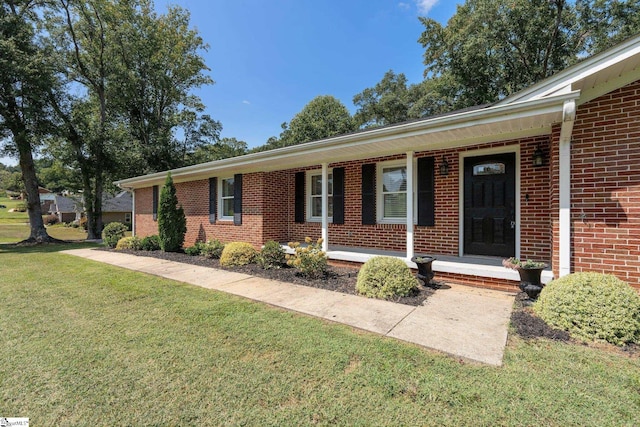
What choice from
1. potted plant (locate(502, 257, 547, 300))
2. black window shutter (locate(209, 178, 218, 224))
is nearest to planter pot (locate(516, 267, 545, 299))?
potted plant (locate(502, 257, 547, 300))

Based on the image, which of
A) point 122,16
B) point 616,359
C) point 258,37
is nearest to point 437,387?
point 616,359

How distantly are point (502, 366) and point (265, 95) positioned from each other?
2232 centimetres

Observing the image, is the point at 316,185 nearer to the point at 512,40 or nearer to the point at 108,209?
the point at 512,40

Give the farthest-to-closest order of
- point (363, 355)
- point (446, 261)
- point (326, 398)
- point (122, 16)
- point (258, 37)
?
point (122, 16) → point (258, 37) → point (446, 261) → point (363, 355) → point (326, 398)

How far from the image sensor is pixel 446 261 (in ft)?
18.5

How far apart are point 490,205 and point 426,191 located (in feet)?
4.12

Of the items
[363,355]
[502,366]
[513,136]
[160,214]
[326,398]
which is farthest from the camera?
[160,214]

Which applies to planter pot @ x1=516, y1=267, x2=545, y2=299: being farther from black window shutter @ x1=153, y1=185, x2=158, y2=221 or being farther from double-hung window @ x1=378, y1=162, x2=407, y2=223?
black window shutter @ x1=153, y1=185, x2=158, y2=221

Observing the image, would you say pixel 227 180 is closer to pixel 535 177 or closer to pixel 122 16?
pixel 535 177

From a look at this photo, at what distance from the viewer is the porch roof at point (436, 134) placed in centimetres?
397

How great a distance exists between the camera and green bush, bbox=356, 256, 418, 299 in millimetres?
4617

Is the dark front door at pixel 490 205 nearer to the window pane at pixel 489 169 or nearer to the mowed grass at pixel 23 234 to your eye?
the window pane at pixel 489 169

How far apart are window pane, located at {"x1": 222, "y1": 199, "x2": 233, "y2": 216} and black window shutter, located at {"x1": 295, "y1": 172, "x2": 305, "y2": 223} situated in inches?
97.2

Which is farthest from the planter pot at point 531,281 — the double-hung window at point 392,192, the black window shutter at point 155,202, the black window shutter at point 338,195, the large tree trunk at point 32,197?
the large tree trunk at point 32,197
